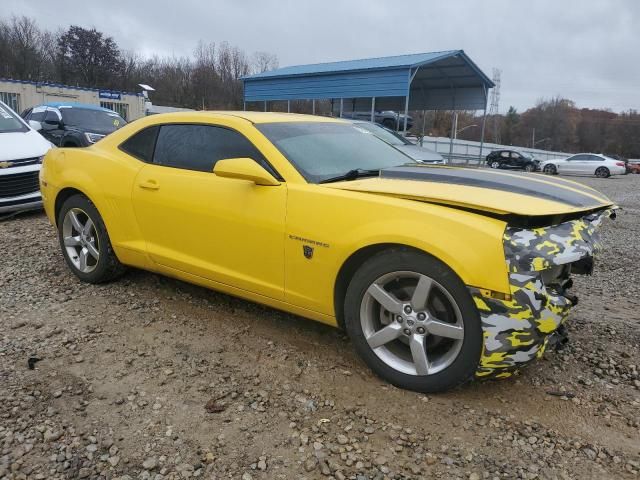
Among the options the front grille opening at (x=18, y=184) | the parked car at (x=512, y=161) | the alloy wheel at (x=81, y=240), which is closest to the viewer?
the alloy wheel at (x=81, y=240)

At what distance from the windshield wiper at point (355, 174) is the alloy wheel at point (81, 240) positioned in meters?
2.11

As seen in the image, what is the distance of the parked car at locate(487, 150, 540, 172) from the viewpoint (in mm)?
31906

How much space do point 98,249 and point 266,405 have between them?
2261mm

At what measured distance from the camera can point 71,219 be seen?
167 inches

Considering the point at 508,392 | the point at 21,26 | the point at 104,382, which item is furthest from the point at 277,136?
the point at 21,26

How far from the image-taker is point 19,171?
21.7ft

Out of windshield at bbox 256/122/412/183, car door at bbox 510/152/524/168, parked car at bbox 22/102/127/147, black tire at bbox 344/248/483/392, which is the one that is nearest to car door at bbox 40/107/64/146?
parked car at bbox 22/102/127/147

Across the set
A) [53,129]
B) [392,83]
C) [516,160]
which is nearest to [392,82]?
[392,83]

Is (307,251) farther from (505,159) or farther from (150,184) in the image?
(505,159)

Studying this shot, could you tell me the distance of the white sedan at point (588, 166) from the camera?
2750 cm

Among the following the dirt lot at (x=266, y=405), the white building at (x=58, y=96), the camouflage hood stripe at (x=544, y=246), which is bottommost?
the dirt lot at (x=266, y=405)

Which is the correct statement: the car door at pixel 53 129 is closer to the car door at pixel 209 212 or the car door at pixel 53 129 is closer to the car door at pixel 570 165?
the car door at pixel 209 212

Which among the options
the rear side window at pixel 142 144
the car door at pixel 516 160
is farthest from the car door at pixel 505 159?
the rear side window at pixel 142 144

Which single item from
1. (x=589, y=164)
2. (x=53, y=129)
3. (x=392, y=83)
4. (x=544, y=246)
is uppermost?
(x=392, y=83)
